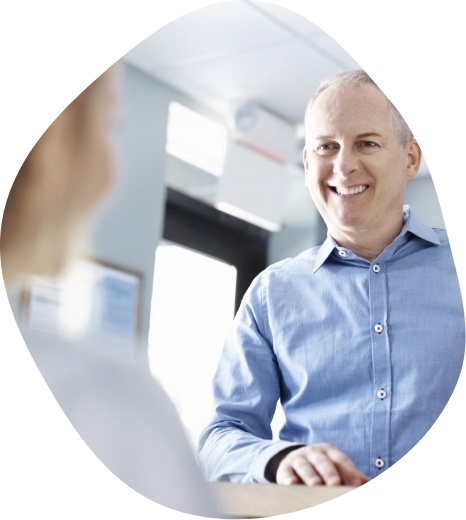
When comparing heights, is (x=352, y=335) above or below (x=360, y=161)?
below

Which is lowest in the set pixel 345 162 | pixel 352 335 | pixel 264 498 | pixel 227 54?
pixel 264 498

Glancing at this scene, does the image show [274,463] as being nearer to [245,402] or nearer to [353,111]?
[245,402]

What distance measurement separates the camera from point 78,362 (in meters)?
0.50

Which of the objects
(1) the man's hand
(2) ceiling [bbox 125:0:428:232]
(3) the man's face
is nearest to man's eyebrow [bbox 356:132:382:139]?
(3) the man's face

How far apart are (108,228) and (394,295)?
23cm

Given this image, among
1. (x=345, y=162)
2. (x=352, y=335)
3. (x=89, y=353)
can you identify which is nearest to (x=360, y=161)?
(x=345, y=162)

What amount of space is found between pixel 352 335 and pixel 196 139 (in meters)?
0.22

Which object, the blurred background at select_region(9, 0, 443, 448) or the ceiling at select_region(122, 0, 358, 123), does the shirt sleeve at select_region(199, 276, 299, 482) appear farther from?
the ceiling at select_region(122, 0, 358, 123)

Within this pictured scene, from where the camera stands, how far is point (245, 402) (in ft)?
Answer: 2.04

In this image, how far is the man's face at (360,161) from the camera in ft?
1.94

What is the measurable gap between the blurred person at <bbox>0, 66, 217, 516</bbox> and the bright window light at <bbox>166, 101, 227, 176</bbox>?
59mm

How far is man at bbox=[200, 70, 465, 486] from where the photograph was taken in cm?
58

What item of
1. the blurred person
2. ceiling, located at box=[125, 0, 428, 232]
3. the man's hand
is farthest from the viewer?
ceiling, located at box=[125, 0, 428, 232]

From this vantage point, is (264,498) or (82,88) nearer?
(264,498)
